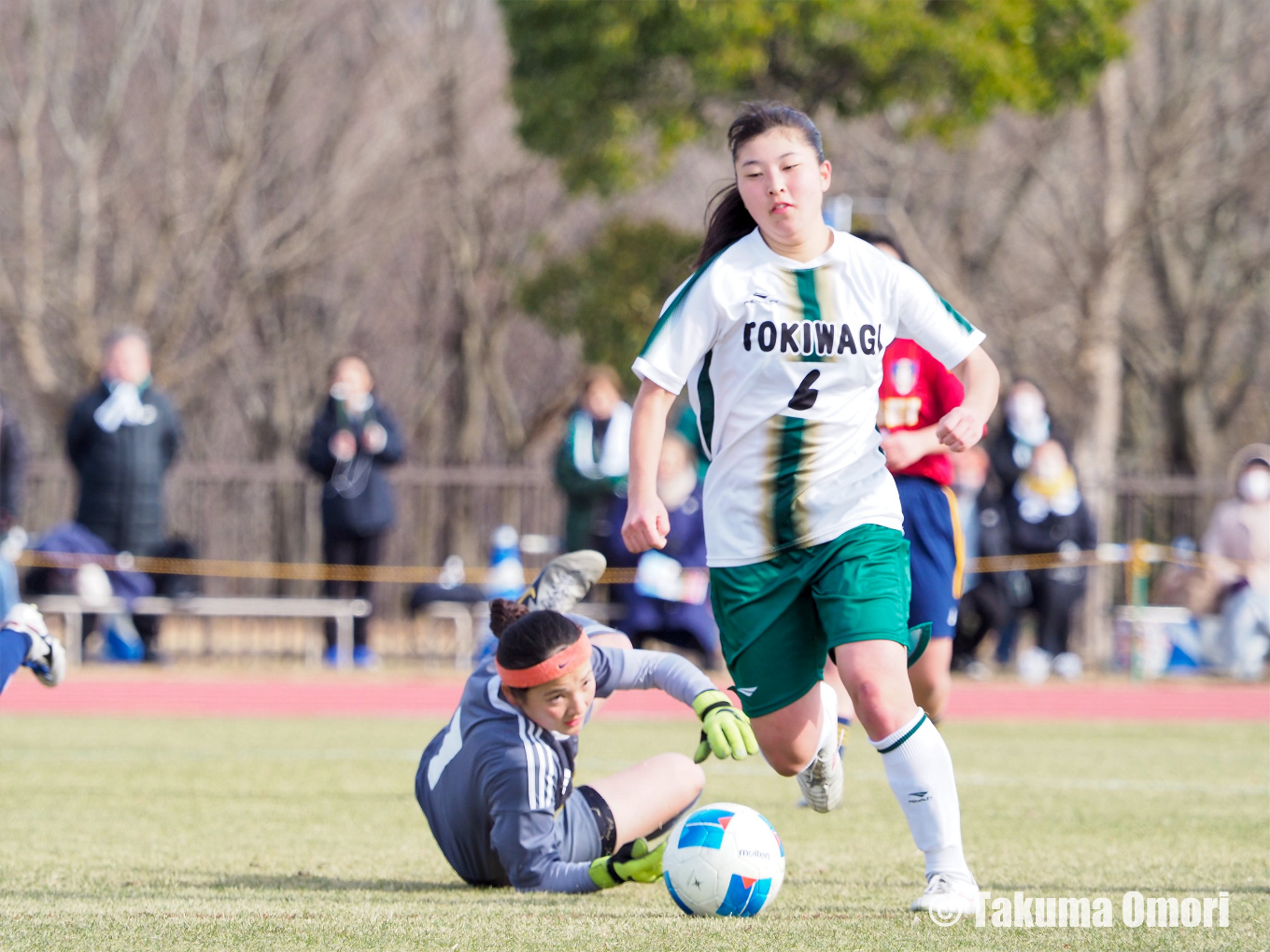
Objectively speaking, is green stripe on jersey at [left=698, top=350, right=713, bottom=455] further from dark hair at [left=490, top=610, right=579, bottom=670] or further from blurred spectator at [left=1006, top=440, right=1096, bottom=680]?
blurred spectator at [left=1006, top=440, right=1096, bottom=680]

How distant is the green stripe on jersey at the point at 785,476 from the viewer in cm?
481

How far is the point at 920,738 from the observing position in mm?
4602

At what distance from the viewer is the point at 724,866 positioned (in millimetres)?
4672

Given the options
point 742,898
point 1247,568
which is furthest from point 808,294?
point 1247,568

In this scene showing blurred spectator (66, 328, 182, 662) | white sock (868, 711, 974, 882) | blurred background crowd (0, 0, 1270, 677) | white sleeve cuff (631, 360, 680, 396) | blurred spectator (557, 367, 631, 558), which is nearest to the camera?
white sock (868, 711, 974, 882)

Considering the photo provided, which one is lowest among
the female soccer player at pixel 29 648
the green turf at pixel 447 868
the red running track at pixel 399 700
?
the red running track at pixel 399 700

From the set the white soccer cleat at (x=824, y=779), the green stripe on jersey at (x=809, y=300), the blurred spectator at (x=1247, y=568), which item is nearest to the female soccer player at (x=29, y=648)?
the white soccer cleat at (x=824, y=779)

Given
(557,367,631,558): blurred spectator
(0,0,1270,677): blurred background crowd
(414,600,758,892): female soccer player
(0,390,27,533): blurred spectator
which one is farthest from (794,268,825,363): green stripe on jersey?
→ (0,390,27,533): blurred spectator

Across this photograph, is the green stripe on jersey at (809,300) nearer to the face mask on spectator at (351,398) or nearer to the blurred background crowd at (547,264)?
the blurred background crowd at (547,264)

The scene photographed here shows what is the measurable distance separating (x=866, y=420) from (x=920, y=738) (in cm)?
90

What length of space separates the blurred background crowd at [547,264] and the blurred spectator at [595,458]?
0.03 m

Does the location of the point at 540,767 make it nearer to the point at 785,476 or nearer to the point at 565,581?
the point at 565,581

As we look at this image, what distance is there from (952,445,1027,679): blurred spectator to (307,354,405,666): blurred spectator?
4.95 meters

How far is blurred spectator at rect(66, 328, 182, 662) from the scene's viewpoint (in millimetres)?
14023
